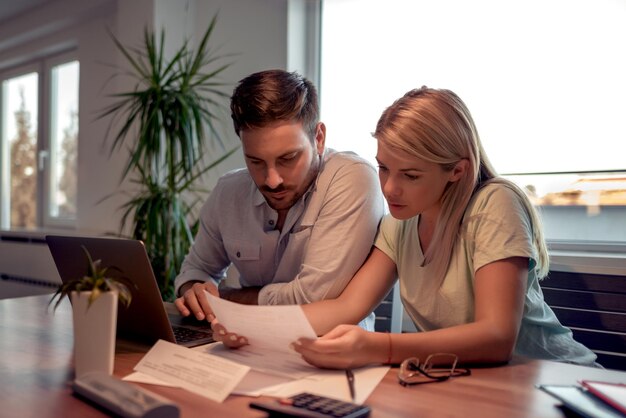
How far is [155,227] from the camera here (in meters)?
3.13

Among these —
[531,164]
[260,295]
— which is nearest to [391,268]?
[260,295]

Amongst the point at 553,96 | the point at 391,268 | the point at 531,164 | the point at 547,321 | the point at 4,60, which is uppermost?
the point at 4,60

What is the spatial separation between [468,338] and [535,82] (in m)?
1.75

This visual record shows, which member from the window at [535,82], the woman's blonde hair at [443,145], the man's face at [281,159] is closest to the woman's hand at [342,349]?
the woman's blonde hair at [443,145]

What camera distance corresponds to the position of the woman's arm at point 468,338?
44.3 inches

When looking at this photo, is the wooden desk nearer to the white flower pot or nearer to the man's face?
the white flower pot

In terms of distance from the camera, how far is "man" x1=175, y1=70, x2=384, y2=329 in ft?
5.31

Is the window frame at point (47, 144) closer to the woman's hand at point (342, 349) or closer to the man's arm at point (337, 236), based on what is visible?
the man's arm at point (337, 236)

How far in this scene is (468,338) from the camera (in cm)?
120

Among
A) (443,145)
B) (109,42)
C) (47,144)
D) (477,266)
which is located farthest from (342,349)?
(47,144)

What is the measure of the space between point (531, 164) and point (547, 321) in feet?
4.07

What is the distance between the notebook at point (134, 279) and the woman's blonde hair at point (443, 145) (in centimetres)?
57

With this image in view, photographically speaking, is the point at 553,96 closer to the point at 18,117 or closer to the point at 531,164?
the point at 531,164

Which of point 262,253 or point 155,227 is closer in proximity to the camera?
point 262,253
